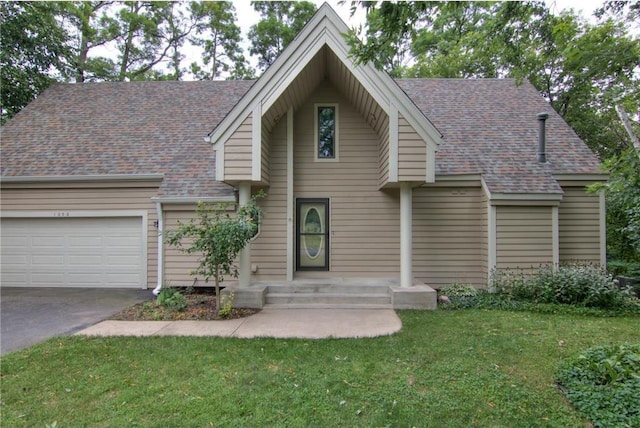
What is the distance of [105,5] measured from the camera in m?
18.5

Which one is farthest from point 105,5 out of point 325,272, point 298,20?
point 325,272

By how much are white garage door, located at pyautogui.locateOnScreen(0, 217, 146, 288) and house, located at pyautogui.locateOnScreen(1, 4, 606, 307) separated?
35mm

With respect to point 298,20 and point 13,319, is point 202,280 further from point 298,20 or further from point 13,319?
Result: point 298,20

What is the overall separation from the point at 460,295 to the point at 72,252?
9.83 meters

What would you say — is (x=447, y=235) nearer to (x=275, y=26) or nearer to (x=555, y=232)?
(x=555, y=232)

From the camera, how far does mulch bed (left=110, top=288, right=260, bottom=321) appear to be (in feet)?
19.9

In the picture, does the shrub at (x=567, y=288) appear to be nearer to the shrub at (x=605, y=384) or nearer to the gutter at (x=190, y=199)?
the shrub at (x=605, y=384)

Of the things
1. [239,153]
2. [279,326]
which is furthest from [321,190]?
[279,326]

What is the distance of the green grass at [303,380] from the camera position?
117 inches

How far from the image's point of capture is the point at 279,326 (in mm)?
5520

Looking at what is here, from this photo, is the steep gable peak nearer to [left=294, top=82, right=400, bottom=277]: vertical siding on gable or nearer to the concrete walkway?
[left=294, top=82, right=400, bottom=277]: vertical siding on gable

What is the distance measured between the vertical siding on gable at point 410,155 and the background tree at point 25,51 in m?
13.9

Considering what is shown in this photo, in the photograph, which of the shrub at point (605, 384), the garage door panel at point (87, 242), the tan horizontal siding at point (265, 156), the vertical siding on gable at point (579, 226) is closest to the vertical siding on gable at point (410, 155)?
the tan horizontal siding at point (265, 156)

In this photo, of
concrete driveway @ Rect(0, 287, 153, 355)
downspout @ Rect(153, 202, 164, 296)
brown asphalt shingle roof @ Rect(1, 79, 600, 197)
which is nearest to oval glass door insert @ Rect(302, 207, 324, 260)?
brown asphalt shingle roof @ Rect(1, 79, 600, 197)
